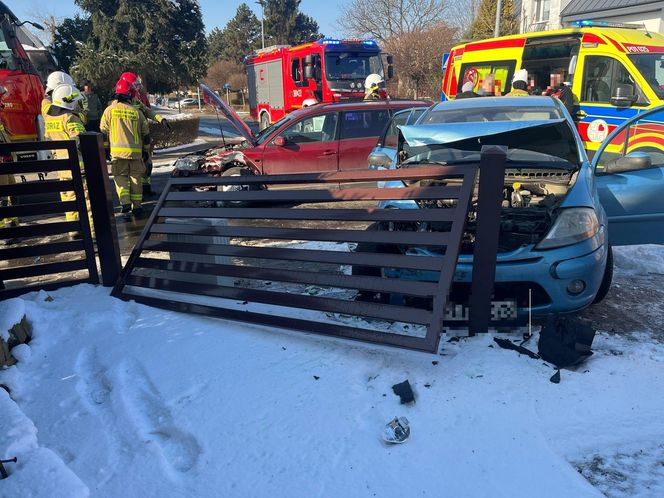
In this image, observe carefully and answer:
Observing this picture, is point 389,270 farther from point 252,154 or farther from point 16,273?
point 252,154

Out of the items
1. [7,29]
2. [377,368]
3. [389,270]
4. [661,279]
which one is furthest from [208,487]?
[7,29]

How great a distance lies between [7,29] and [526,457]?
11.2 m

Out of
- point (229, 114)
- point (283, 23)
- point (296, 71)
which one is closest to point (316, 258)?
point (229, 114)

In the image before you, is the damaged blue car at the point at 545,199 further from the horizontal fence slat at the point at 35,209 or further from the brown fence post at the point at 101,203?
the horizontal fence slat at the point at 35,209

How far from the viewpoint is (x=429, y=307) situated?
367cm

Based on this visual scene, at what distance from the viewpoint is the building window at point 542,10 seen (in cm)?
2530

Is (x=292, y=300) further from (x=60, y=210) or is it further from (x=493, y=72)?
(x=493, y=72)

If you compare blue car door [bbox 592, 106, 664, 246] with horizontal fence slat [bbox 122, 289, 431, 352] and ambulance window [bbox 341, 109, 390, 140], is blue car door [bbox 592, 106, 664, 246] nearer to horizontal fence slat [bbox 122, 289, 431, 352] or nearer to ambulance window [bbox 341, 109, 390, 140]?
horizontal fence slat [bbox 122, 289, 431, 352]

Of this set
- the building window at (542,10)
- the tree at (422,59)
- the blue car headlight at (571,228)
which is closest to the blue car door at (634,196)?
the blue car headlight at (571,228)

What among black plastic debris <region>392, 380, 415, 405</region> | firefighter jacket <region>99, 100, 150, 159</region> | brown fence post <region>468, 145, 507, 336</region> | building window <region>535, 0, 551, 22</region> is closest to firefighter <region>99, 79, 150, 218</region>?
firefighter jacket <region>99, 100, 150, 159</region>

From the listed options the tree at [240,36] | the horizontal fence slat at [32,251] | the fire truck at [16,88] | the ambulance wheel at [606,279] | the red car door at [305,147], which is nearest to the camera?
the ambulance wheel at [606,279]

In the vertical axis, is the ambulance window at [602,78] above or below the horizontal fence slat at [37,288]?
above

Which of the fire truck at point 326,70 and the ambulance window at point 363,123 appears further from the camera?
the fire truck at point 326,70

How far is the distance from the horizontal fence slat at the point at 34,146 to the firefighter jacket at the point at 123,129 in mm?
2653
